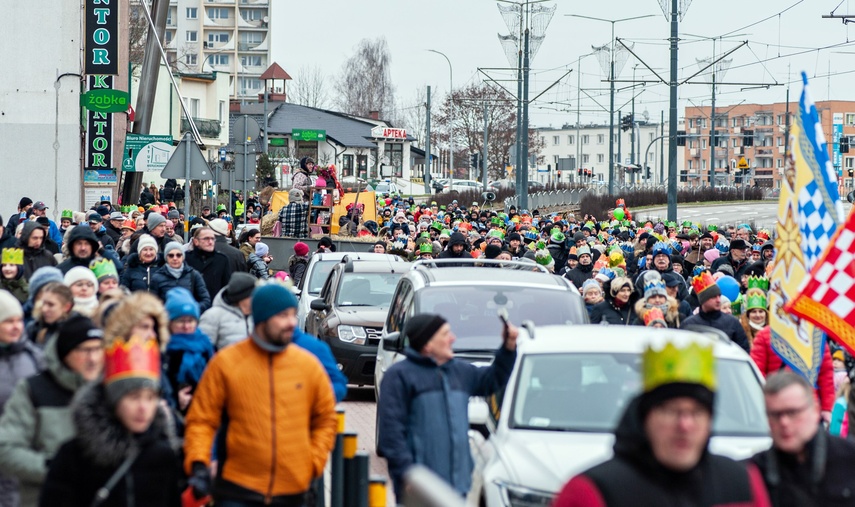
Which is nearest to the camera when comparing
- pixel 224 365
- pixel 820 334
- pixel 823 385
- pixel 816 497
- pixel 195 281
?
pixel 816 497

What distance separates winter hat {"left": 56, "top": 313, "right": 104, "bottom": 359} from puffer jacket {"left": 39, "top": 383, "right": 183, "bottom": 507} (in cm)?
64

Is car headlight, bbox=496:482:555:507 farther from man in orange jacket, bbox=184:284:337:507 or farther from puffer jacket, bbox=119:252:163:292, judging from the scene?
puffer jacket, bbox=119:252:163:292

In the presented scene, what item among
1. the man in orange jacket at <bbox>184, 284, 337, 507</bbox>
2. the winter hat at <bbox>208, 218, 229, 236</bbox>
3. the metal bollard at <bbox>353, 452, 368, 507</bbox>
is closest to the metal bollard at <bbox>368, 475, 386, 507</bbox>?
the metal bollard at <bbox>353, 452, 368, 507</bbox>

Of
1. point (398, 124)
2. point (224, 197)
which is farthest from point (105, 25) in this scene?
point (398, 124)

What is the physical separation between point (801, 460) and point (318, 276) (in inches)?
578

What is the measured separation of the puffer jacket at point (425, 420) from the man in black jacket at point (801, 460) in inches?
93.6

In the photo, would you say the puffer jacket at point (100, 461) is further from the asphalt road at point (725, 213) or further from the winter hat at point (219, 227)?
the asphalt road at point (725, 213)

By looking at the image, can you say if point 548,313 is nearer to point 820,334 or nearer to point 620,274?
point 820,334

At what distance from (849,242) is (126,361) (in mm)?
4028

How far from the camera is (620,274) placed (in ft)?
48.2

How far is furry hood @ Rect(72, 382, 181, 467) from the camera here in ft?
15.9

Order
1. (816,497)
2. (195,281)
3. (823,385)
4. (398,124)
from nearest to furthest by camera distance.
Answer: (816,497)
(823,385)
(195,281)
(398,124)

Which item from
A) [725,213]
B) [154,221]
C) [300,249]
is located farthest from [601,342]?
[725,213]

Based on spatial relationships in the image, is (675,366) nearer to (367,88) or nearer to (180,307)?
(180,307)
